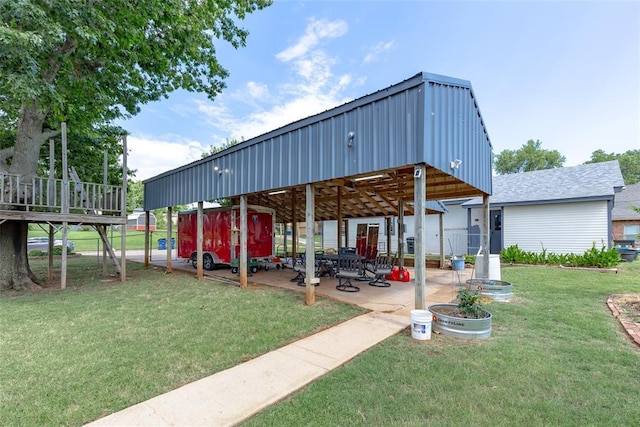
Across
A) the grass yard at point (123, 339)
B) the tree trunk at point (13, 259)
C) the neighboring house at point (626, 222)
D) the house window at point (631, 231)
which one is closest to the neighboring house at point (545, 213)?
the neighboring house at point (626, 222)

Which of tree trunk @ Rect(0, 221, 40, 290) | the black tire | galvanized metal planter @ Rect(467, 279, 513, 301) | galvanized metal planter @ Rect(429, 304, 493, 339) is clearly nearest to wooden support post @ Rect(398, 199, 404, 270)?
galvanized metal planter @ Rect(467, 279, 513, 301)

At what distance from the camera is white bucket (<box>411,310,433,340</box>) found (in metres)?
4.34

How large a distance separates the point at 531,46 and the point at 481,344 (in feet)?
41.8

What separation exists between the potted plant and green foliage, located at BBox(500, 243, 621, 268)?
32.0ft

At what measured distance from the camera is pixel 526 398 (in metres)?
2.83

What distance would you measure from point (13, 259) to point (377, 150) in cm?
1061

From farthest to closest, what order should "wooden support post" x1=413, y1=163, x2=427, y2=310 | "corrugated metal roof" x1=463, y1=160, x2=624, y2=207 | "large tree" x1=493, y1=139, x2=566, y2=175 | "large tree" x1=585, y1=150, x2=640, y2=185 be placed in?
"large tree" x1=585, y1=150, x2=640, y2=185 < "large tree" x1=493, y1=139, x2=566, y2=175 < "corrugated metal roof" x1=463, y1=160, x2=624, y2=207 < "wooden support post" x1=413, y1=163, x2=427, y2=310

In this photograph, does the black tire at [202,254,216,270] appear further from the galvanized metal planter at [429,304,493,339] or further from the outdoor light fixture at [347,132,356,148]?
the galvanized metal planter at [429,304,493,339]

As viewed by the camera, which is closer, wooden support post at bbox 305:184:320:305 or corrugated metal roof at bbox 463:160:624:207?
wooden support post at bbox 305:184:320:305

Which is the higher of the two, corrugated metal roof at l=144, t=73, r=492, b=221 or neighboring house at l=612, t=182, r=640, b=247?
corrugated metal roof at l=144, t=73, r=492, b=221

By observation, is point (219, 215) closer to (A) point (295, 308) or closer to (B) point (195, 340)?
(A) point (295, 308)

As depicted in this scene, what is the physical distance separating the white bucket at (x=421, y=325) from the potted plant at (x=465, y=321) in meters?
0.39

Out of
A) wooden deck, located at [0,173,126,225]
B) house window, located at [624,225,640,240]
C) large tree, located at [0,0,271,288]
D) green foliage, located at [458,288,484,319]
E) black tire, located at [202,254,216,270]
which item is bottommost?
black tire, located at [202,254,216,270]

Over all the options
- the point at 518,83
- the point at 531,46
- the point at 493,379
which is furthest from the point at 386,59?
the point at 493,379
